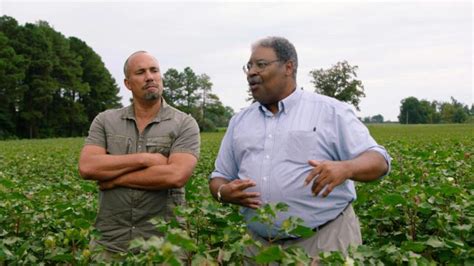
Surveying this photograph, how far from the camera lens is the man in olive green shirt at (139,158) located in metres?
3.71

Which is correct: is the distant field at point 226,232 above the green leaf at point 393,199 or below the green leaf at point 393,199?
below

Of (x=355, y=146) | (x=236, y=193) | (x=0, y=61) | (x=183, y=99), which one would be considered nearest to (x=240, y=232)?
(x=236, y=193)

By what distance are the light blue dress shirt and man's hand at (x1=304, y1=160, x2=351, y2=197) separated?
19cm

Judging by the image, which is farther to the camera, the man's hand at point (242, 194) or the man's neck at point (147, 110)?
the man's neck at point (147, 110)

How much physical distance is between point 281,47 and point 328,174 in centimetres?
75

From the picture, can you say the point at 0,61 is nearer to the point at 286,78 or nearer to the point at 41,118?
the point at 41,118

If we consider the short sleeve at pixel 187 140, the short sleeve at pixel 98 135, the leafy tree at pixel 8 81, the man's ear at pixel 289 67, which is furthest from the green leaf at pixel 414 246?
the leafy tree at pixel 8 81

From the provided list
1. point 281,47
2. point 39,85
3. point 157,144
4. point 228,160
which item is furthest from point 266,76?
point 39,85

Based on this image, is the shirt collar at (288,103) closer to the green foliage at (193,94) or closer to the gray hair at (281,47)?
the gray hair at (281,47)

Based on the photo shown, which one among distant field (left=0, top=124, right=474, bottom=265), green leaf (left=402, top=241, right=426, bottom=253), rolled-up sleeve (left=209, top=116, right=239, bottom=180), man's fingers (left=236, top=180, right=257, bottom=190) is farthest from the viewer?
rolled-up sleeve (left=209, top=116, right=239, bottom=180)

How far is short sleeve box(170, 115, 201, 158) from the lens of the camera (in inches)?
151

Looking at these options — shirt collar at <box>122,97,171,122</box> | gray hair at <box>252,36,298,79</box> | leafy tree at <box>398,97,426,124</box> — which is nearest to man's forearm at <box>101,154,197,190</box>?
shirt collar at <box>122,97,171,122</box>

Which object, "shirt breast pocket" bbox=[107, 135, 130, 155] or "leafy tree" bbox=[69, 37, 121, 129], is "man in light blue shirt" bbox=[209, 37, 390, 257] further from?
"leafy tree" bbox=[69, 37, 121, 129]

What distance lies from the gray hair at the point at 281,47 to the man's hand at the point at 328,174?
0.62 metres
